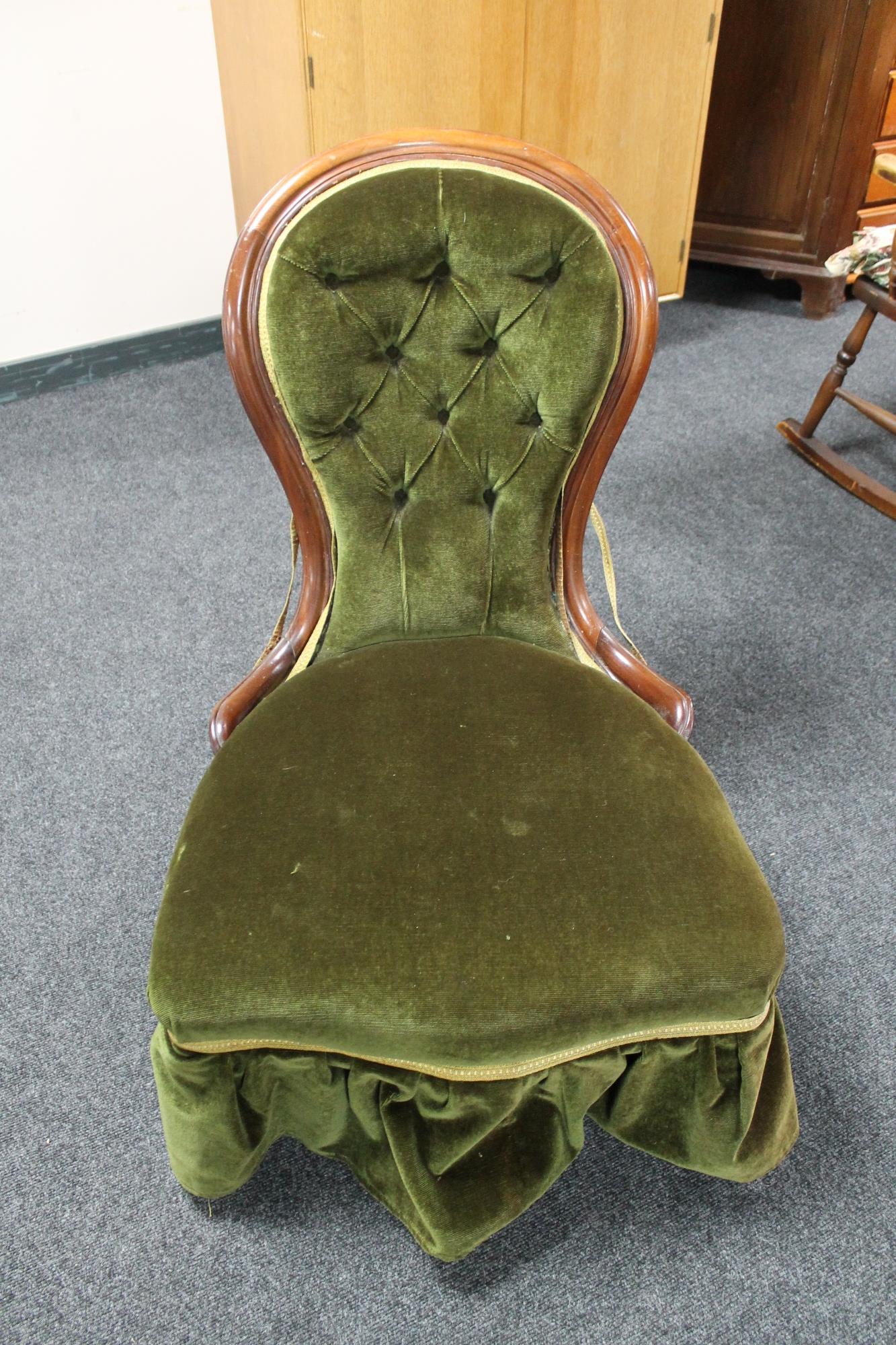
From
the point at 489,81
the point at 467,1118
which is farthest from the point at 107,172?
the point at 467,1118

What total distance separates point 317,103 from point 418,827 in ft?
5.86

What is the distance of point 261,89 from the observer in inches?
92.5

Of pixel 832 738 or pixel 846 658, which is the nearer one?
pixel 832 738

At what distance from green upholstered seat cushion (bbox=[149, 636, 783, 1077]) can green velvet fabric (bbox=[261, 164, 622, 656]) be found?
0.72ft

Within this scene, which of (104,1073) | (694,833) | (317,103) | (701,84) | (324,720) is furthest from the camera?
(701,84)

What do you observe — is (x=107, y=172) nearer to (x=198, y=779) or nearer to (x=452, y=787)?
(x=198, y=779)

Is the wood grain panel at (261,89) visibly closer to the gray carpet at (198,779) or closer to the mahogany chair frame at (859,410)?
the gray carpet at (198,779)

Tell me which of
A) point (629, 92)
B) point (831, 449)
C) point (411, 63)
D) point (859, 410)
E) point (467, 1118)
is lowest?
point (831, 449)

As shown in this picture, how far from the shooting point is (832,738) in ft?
5.82

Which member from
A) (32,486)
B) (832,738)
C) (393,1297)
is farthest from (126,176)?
(393,1297)

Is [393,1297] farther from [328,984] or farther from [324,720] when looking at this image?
[324,720]

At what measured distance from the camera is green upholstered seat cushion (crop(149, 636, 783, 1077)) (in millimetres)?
897

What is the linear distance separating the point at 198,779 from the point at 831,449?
1.75 m

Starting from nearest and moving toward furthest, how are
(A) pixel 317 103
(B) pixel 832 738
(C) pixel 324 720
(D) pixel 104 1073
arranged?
(C) pixel 324 720, (D) pixel 104 1073, (B) pixel 832 738, (A) pixel 317 103
